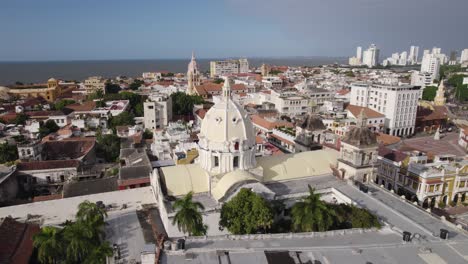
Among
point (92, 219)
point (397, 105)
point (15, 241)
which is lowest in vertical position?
point (15, 241)

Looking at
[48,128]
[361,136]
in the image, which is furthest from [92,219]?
[48,128]

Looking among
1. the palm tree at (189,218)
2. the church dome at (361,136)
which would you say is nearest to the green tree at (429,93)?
the church dome at (361,136)

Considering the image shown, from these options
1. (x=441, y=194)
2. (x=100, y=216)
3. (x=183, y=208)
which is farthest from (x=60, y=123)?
(x=441, y=194)

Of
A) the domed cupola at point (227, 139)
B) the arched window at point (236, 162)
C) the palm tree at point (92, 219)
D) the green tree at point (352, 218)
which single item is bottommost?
the palm tree at point (92, 219)

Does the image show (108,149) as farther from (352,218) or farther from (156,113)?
(352,218)

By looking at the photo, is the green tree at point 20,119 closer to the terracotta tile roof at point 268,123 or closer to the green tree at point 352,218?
the terracotta tile roof at point 268,123

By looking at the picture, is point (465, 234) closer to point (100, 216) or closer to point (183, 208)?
point (183, 208)
